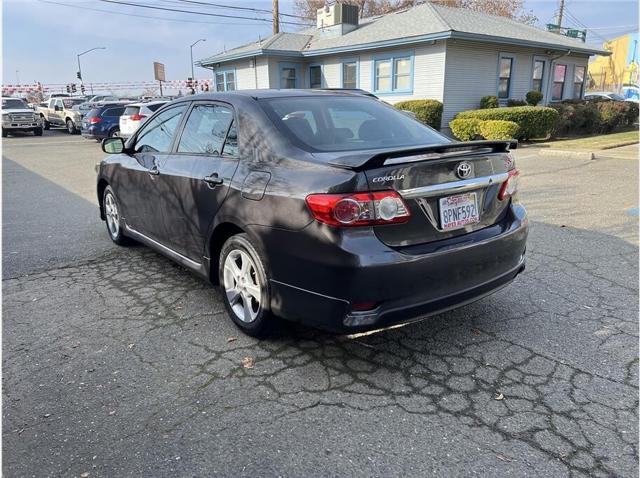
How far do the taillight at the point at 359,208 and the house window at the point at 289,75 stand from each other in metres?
20.8

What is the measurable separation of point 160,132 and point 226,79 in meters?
22.3

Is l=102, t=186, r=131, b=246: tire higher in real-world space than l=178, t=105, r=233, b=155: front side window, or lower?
lower

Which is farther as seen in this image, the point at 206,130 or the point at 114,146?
the point at 114,146

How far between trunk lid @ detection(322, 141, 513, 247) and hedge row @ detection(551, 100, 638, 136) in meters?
17.1

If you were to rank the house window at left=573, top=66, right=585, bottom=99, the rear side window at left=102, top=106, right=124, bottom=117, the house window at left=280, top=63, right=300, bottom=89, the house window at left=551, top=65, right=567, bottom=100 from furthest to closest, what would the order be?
the house window at left=573, top=66, right=585, bottom=99 → the house window at left=280, top=63, right=300, bottom=89 → the house window at left=551, top=65, right=567, bottom=100 → the rear side window at left=102, top=106, right=124, bottom=117

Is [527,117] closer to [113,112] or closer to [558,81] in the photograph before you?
[558,81]

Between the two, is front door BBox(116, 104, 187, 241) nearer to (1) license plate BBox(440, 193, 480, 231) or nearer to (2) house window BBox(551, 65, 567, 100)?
(1) license plate BBox(440, 193, 480, 231)

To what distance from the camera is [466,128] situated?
54.6ft

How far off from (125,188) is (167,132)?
95cm

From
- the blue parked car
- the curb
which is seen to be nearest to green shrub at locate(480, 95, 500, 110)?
the curb

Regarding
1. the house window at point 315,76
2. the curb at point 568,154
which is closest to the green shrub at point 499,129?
the curb at point 568,154

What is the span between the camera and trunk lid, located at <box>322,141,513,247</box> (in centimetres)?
272

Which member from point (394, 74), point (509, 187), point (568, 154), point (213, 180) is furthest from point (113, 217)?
point (394, 74)

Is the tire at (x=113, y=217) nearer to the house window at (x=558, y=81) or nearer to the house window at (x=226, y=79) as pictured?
the house window at (x=226, y=79)
